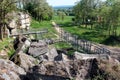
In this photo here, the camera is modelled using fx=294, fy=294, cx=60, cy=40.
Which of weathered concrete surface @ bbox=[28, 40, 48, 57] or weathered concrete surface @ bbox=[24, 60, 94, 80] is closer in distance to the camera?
weathered concrete surface @ bbox=[24, 60, 94, 80]

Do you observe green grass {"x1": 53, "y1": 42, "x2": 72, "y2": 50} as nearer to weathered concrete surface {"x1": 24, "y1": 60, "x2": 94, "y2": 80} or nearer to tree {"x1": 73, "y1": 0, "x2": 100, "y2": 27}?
weathered concrete surface {"x1": 24, "y1": 60, "x2": 94, "y2": 80}

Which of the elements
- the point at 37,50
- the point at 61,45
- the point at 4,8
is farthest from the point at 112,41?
the point at 37,50

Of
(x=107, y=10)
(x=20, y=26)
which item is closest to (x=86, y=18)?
(x=107, y=10)

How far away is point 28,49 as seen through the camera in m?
35.1

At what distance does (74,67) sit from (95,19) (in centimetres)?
8607

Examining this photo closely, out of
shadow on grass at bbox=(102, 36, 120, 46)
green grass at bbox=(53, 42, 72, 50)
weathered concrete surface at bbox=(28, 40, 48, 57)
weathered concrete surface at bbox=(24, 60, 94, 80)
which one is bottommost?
shadow on grass at bbox=(102, 36, 120, 46)

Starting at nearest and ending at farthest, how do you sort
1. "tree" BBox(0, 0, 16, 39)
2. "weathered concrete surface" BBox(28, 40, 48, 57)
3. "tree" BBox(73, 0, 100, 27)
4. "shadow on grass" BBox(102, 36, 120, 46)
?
"weathered concrete surface" BBox(28, 40, 48, 57) < "tree" BBox(0, 0, 16, 39) < "shadow on grass" BBox(102, 36, 120, 46) < "tree" BBox(73, 0, 100, 27)

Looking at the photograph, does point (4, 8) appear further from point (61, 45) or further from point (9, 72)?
point (9, 72)

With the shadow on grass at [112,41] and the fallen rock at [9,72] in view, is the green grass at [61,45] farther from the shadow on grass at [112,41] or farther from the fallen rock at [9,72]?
the fallen rock at [9,72]

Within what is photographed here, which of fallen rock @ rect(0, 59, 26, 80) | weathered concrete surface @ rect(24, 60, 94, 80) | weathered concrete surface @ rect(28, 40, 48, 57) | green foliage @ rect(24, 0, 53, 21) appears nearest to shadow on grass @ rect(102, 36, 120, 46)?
green foliage @ rect(24, 0, 53, 21)

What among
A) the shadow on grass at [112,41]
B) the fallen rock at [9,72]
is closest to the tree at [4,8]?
the shadow on grass at [112,41]

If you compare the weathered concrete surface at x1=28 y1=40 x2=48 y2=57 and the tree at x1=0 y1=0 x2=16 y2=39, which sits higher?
the tree at x1=0 y1=0 x2=16 y2=39

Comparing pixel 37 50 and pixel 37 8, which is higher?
pixel 37 8

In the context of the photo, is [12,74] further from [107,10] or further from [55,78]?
[107,10]
